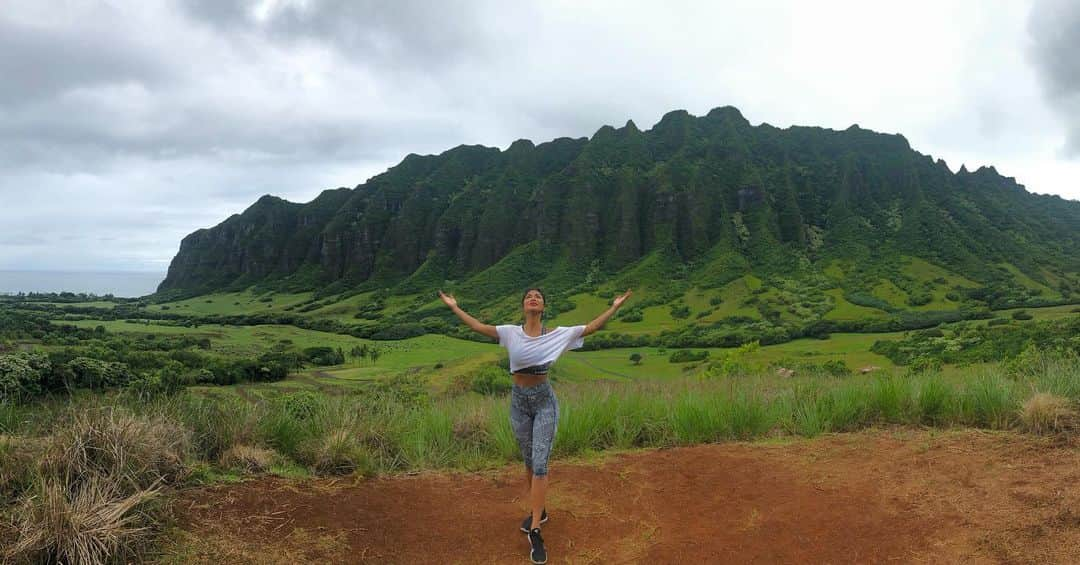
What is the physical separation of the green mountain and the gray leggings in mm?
67910

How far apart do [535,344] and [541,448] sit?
0.89 metres

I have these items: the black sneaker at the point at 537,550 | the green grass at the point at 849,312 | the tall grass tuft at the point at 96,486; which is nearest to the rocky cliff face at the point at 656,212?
the green grass at the point at 849,312

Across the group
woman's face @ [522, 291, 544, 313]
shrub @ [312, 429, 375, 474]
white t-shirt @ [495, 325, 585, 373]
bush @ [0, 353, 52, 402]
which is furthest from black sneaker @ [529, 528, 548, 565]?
bush @ [0, 353, 52, 402]

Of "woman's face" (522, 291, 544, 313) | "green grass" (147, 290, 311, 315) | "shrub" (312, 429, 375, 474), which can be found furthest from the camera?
"green grass" (147, 290, 311, 315)

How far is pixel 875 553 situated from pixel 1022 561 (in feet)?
3.11

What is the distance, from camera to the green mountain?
88.3 metres

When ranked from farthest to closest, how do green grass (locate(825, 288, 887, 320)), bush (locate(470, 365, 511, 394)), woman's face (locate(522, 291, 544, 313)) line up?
green grass (locate(825, 288, 887, 320)) < bush (locate(470, 365, 511, 394)) < woman's face (locate(522, 291, 544, 313))

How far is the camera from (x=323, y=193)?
19575 cm

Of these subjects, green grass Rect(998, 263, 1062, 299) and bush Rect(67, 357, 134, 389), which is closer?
bush Rect(67, 357, 134, 389)

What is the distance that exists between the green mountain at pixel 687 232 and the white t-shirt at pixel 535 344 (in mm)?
67935

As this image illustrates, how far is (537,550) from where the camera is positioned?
455 cm

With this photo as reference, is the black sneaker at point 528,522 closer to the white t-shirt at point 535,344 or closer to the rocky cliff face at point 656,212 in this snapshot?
the white t-shirt at point 535,344

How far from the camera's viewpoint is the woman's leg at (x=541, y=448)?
15.8 ft

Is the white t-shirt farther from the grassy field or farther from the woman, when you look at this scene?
the grassy field
